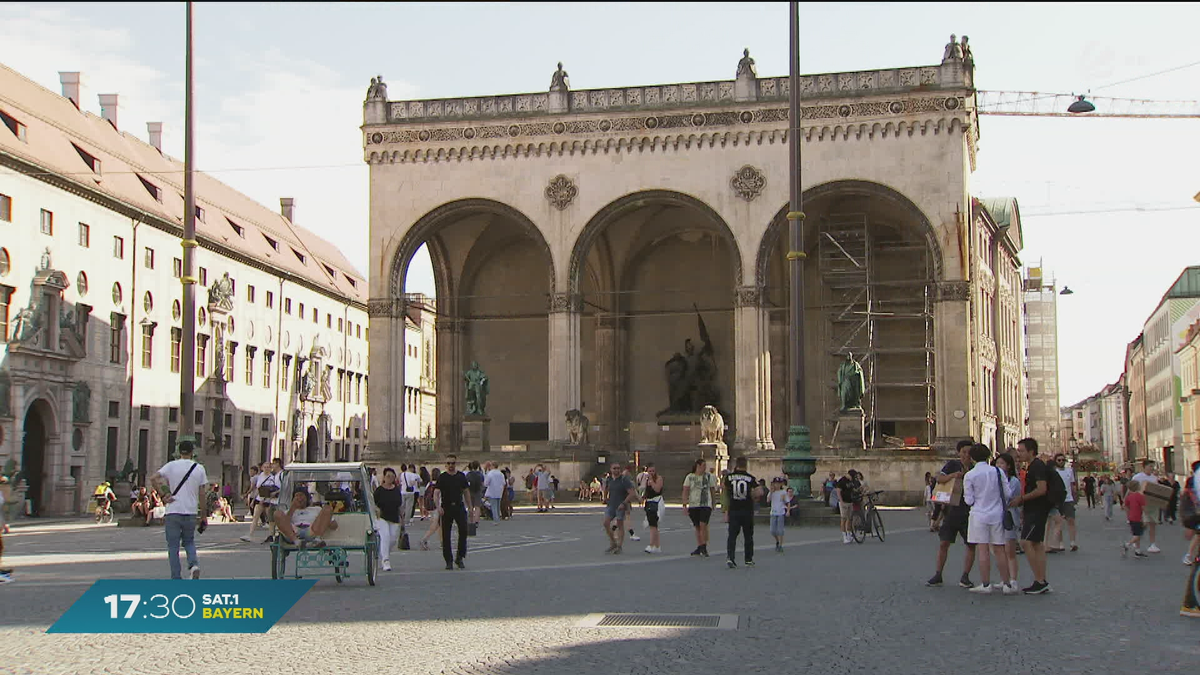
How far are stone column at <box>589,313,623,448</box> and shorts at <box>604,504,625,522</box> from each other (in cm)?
3046

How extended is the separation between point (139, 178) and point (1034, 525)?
47.0m

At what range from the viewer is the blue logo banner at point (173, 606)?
238 inches

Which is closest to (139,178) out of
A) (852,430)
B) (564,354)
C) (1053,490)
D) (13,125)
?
(13,125)

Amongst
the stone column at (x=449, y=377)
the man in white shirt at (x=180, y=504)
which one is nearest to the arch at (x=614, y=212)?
the stone column at (x=449, y=377)

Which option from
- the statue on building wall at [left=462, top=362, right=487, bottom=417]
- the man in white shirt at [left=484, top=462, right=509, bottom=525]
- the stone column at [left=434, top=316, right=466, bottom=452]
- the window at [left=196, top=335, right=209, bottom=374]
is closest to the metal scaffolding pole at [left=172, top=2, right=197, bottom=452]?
the man in white shirt at [left=484, top=462, right=509, bottom=525]

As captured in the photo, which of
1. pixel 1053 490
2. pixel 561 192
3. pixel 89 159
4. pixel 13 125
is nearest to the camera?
pixel 1053 490

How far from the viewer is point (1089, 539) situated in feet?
85.5

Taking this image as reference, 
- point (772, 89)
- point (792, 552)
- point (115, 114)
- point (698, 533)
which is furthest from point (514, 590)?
point (115, 114)

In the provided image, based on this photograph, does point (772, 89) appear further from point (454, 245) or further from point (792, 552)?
point (792, 552)

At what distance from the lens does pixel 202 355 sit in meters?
56.9

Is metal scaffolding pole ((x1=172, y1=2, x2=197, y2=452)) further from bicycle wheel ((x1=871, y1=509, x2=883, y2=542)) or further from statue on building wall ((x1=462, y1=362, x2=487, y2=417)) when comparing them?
statue on building wall ((x1=462, y1=362, x2=487, y2=417))

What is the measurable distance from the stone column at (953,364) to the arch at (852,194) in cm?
80

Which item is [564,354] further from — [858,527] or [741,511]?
[741,511]

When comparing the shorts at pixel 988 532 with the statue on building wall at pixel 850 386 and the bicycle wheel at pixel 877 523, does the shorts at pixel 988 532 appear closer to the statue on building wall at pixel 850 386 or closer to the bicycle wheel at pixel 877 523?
the bicycle wheel at pixel 877 523
